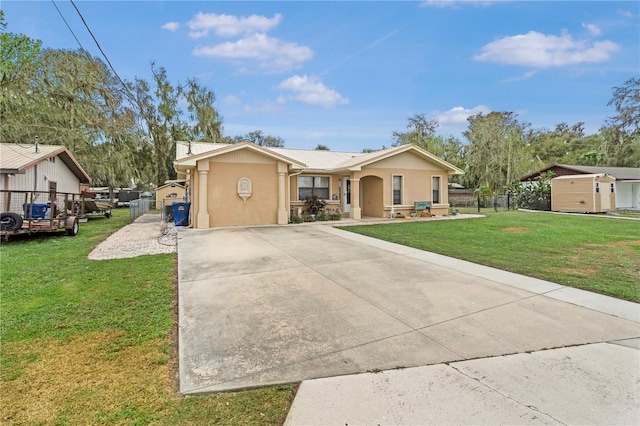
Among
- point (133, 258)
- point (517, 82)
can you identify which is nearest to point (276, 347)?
point (133, 258)

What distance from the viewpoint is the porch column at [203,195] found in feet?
39.8

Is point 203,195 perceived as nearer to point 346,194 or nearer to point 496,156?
point 346,194

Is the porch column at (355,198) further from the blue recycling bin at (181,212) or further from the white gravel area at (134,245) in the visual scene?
the white gravel area at (134,245)

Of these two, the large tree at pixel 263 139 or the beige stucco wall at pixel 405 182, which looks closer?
the beige stucco wall at pixel 405 182

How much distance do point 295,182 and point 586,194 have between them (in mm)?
17668

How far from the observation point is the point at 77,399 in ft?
7.55

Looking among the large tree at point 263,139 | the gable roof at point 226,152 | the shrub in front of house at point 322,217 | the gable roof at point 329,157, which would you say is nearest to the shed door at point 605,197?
the gable roof at point 329,157

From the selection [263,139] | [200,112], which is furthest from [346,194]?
[263,139]

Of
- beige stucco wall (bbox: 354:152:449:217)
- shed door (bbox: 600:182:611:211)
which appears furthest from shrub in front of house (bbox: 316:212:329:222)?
shed door (bbox: 600:182:611:211)

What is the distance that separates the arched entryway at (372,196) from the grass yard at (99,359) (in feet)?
40.1

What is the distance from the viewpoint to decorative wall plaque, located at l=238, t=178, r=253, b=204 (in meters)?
12.9

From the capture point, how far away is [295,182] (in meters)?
15.1

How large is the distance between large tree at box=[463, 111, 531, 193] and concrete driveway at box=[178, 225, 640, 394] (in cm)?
2662

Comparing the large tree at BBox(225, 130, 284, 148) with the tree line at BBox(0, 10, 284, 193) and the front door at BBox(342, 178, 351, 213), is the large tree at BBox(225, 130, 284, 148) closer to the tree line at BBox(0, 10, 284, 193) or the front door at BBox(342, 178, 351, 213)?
the tree line at BBox(0, 10, 284, 193)
